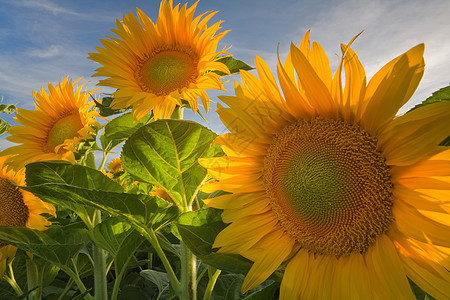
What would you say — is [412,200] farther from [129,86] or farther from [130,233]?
[129,86]

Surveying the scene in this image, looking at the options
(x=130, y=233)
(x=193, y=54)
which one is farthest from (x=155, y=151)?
(x=193, y=54)

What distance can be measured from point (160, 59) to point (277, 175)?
1.04m

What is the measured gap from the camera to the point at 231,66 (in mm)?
1677

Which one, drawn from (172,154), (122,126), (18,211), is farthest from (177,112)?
(18,211)

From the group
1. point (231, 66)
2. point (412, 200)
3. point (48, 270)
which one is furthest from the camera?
point (48, 270)

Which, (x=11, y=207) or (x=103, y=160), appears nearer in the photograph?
(x=11, y=207)

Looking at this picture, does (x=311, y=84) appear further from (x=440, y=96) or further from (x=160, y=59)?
(x=160, y=59)

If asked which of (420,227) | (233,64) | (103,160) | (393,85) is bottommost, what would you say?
(420,227)

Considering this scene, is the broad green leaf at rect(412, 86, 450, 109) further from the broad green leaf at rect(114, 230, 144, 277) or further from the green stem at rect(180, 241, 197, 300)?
the broad green leaf at rect(114, 230, 144, 277)

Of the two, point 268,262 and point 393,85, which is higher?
point 393,85

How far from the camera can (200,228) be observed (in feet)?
3.87

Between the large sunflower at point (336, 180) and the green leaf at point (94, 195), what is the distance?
0.87 ft

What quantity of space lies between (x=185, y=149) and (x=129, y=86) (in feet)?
2.08

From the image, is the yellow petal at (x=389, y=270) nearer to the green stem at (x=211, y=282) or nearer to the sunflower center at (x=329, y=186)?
the sunflower center at (x=329, y=186)
